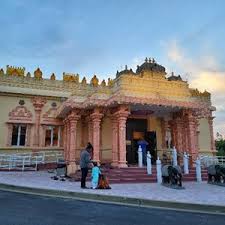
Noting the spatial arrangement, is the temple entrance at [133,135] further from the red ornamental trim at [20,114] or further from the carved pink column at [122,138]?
the red ornamental trim at [20,114]

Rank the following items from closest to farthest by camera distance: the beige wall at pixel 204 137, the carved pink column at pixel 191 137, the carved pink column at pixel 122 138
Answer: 1. the carved pink column at pixel 122 138
2. the carved pink column at pixel 191 137
3. the beige wall at pixel 204 137

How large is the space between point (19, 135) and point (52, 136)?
7.58ft

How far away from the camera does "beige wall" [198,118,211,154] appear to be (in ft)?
72.4

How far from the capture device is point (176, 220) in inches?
214

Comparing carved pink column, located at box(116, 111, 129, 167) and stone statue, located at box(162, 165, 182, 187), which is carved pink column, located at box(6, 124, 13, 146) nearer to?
carved pink column, located at box(116, 111, 129, 167)

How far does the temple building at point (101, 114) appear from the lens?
46.6ft

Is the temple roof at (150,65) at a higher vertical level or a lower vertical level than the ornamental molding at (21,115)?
higher

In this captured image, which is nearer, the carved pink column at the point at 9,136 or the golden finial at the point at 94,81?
the carved pink column at the point at 9,136

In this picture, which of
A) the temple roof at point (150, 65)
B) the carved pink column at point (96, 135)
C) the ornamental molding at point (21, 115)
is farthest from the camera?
the temple roof at point (150, 65)

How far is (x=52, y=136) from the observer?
62.0 ft

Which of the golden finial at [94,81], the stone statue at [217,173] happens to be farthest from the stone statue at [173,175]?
the golden finial at [94,81]

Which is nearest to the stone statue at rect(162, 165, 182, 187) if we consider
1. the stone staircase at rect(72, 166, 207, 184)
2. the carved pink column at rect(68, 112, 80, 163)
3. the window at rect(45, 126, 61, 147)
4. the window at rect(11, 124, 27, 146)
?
the stone staircase at rect(72, 166, 207, 184)

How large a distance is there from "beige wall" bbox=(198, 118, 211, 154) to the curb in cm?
1599

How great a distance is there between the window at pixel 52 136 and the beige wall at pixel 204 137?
39.5 ft
